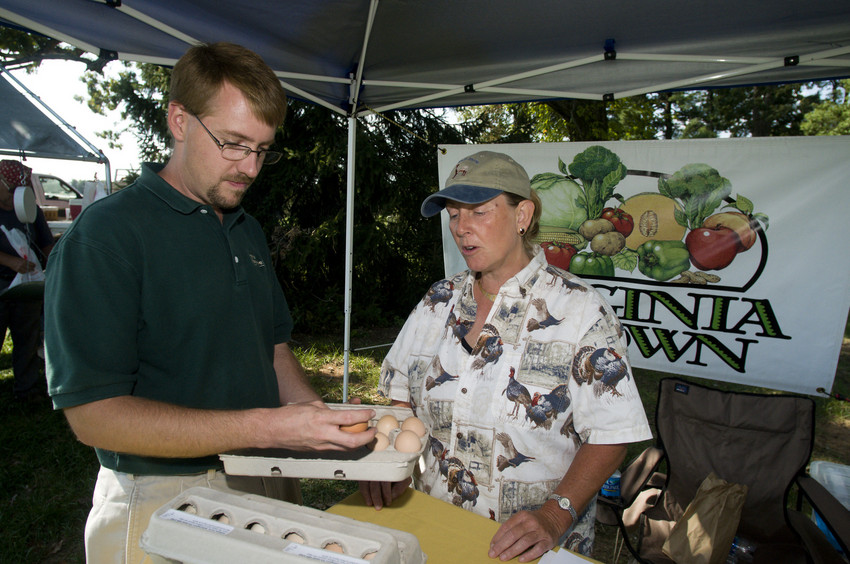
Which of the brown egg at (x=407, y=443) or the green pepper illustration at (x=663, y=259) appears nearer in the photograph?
the brown egg at (x=407, y=443)

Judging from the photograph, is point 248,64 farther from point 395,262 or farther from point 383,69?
point 395,262

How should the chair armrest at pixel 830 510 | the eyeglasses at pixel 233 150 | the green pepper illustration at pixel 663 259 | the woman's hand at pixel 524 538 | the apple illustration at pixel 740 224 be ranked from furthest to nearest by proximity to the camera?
1. the green pepper illustration at pixel 663 259
2. the apple illustration at pixel 740 224
3. the chair armrest at pixel 830 510
4. the eyeglasses at pixel 233 150
5. the woman's hand at pixel 524 538

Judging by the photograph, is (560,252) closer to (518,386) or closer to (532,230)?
(532,230)

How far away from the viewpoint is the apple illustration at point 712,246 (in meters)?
3.57

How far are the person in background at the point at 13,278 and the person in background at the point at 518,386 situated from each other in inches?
180

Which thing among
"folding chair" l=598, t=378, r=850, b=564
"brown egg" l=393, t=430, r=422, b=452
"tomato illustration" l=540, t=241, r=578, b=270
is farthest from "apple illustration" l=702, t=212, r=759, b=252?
"brown egg" l=393, t=430, r=422, b=452

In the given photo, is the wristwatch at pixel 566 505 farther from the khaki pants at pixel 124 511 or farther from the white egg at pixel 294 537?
the khaki pants at pixel 124 511

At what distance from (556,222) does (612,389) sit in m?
2.88

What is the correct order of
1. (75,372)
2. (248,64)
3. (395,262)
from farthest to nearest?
(395,262) → (248,64) → (75,372)

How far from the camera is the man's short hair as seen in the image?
131 centimetres

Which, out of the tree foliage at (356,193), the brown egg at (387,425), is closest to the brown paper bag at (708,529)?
the brown egg at (387,425)

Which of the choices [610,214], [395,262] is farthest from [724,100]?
[610,214]

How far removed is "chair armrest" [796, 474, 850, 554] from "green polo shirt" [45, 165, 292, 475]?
216cm

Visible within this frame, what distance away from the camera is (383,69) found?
11.6ft
